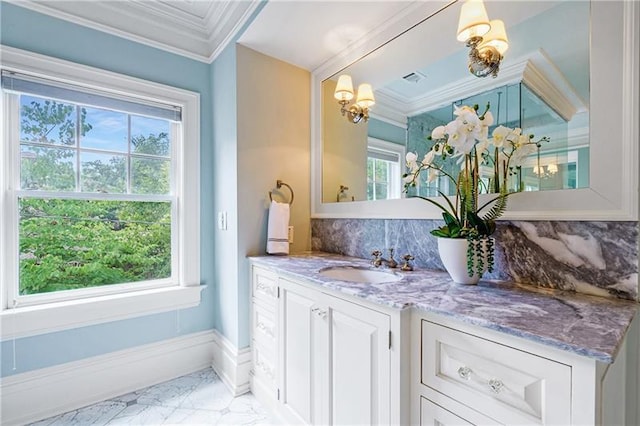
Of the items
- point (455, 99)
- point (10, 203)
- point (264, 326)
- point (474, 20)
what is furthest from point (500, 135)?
point (10, 203)

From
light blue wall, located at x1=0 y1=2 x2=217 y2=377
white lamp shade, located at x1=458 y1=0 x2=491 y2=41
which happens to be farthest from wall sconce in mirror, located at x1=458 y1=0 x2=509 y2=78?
light blue wall, located at x1=0 y1=2 x2=217 y2=377

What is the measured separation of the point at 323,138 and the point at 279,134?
0.32 metres

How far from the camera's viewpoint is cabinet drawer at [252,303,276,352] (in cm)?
163

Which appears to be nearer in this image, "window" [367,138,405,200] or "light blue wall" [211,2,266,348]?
"window" [367,138,405,200]

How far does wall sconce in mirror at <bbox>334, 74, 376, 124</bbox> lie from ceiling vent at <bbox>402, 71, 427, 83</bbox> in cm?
25

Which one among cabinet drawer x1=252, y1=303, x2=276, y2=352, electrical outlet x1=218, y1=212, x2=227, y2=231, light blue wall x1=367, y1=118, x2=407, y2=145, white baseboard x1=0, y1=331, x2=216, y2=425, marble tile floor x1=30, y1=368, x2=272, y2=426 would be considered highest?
light blue wall x1=367, y1=118, x2=407, y2=145

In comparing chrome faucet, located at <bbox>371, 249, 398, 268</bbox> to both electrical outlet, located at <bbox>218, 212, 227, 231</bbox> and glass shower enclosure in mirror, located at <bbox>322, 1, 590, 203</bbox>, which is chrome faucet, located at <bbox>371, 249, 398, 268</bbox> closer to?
Result: glass shower enclosure in mirror, located at <bbox>322, 1, 590, 203</bbox>

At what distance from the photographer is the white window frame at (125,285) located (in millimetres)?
1580

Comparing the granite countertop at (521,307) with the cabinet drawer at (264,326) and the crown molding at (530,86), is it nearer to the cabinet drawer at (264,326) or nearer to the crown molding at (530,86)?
the cabinet drawer at (264,326)

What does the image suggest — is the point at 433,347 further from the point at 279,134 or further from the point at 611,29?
the point at 279,134

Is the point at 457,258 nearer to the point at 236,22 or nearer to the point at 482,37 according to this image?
the point at 482,37

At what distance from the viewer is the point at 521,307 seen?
0.85 m

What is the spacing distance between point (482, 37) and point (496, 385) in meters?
1.24

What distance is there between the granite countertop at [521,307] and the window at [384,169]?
0.54 m
